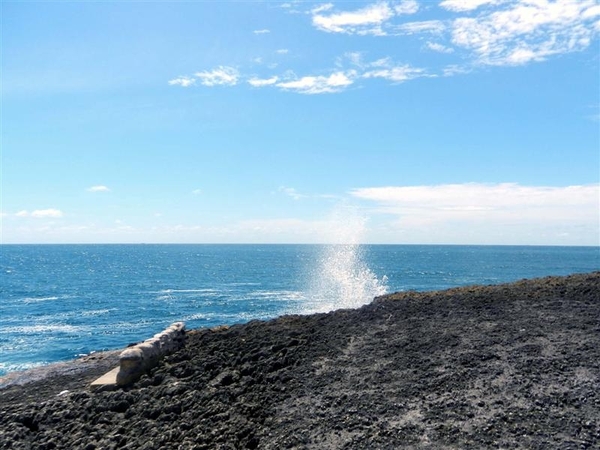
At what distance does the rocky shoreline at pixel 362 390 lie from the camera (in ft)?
32.3

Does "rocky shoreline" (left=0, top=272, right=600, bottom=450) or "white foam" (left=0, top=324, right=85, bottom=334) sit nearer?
"rocky shoreline" (left=0, top=272, right=600, bottom=450)

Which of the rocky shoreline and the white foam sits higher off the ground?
the rocky shoreline

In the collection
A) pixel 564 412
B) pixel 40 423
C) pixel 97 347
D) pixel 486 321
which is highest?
pixel 486 321

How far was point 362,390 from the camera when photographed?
11.3 metres

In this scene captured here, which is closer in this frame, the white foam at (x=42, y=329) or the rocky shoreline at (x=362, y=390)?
the rocky shoreline at (x=362, y=390)

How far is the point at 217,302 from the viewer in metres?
56.6

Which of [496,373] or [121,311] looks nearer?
[496,373]

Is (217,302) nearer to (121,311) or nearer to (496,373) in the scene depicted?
(121,311)

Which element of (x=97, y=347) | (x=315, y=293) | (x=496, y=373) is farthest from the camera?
(x=315, y=293)

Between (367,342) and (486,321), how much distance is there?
352 centimetres

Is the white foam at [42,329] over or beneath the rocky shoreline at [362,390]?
beneath

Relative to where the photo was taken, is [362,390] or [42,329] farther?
[42,329]

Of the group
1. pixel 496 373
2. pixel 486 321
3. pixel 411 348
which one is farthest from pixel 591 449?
pixel 486 321

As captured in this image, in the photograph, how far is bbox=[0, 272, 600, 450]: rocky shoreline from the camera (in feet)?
32.3
